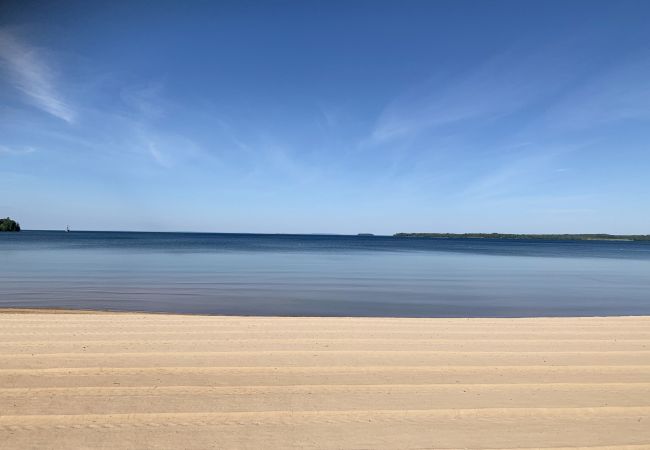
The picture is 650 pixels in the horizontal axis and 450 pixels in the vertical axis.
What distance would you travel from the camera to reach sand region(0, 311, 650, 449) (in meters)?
3.40

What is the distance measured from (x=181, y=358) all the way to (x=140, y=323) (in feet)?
9.46

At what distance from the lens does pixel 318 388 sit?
445 centimetres

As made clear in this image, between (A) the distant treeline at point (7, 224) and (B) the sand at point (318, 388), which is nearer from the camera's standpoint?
(B) the sand at point (318, 388)

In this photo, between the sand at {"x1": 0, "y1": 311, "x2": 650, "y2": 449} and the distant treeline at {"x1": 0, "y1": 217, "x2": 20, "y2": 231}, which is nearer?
the sand at {"x1": 0, "y1": 311, "x2": 650, "y2": 449}

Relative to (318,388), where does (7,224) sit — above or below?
above

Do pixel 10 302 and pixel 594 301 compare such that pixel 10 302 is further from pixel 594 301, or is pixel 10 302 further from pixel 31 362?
pixel 594 301

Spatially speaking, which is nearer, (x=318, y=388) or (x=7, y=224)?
(x=318, y=388)

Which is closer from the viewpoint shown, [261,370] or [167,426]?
[167,426]

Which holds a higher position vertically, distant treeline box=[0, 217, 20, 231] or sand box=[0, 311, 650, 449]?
distant treeline box=[0, 217, 20, 231]

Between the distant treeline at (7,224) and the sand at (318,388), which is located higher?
the distant treeline at (7,224)

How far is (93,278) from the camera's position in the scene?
1925cm

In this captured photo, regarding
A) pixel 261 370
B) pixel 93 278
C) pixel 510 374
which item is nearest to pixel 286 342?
pixel 261 370

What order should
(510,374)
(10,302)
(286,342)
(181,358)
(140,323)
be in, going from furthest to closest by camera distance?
(10,302)
(140,323)
(286,342)
(181,358)
(510,374)

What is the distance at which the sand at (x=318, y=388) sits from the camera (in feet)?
11.1
